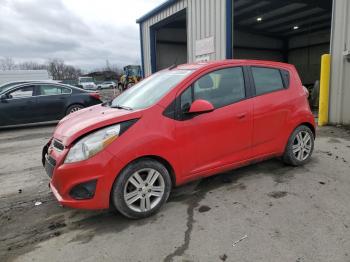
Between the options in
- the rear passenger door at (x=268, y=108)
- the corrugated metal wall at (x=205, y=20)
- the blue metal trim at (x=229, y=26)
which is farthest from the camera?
the corrugated metal wall at (x=205, y=20)

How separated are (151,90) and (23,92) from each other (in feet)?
23.4

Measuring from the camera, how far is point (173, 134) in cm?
321

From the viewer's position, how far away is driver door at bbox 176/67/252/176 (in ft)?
10.9

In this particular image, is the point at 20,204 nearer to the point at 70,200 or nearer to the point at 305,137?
the point at 70,200

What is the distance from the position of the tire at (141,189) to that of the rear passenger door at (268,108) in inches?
58.3

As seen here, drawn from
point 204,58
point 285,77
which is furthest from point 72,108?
point 285,77

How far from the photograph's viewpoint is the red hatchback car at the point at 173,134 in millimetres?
2898

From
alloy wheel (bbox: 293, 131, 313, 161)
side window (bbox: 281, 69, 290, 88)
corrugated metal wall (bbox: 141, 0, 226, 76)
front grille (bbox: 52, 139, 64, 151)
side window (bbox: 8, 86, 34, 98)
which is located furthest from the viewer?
corrugated metal wall (bbox: 141, 0, 226, 76)

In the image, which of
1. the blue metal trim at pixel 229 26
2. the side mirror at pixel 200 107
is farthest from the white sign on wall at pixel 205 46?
the side mirror at pixel 200 107

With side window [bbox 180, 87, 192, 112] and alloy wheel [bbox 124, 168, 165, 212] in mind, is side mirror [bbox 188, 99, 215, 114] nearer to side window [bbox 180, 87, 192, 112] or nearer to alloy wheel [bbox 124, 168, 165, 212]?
side window [bbox 180, 87, 192, 112]

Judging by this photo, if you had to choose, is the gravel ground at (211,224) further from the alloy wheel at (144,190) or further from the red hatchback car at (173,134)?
the red hatchback car at (173,134)

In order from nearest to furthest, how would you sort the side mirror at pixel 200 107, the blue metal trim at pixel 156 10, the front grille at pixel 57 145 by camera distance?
the front grille at pixel 57 145, the side mirror at pixel 200 107, the blue metal trim at pixel 156 10

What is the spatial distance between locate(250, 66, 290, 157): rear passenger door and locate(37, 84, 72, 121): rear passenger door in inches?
293

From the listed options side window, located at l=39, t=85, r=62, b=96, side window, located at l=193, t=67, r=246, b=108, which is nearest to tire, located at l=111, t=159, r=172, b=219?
side window, located at l=193, t=67, r=246, b=108
